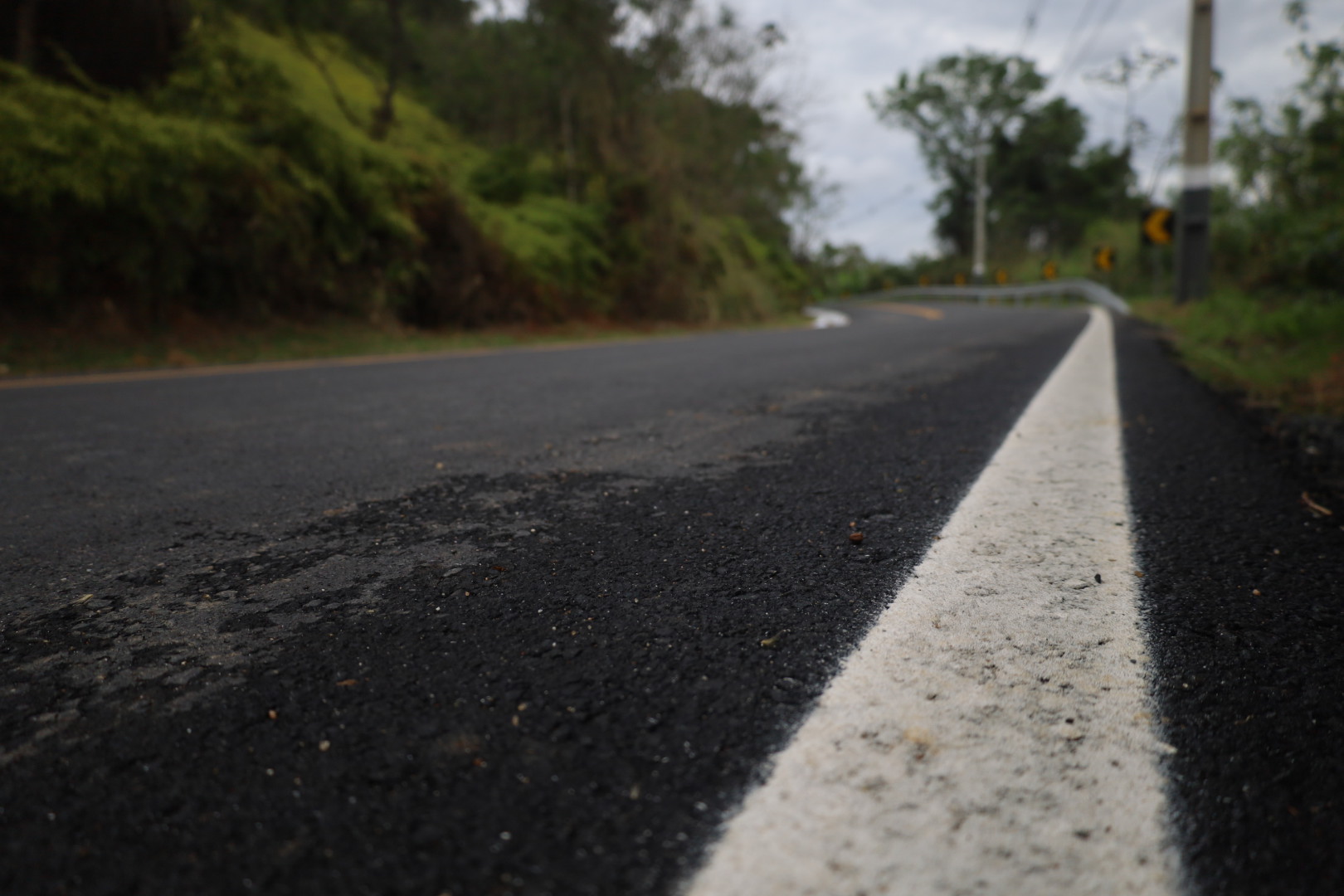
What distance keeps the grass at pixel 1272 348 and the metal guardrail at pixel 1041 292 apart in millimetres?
7896

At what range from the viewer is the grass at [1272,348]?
463cm

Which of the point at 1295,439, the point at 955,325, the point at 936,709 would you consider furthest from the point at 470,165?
the point at 936,709

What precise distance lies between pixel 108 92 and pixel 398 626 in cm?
1073

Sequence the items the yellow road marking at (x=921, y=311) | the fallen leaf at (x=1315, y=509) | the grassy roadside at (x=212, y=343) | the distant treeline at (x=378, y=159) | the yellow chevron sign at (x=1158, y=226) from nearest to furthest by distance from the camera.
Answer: the fallen leaf at (x=1315, y=509), the grassy roadside at (x=212, y=343), the distant treeline at (x=378, y=159), the yellow chevron sign at (x=1158, y=226), the yellow road marking at (x=921, y=311)

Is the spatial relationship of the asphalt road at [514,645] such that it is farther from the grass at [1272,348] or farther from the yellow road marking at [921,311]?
the yellow road marking at [921,311]

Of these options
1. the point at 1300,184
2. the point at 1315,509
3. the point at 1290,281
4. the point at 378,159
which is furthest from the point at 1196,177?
the point at 1315,509

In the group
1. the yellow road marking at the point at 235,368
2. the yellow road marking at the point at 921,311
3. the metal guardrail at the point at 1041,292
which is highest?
the metal guardrail at the point at 1041,292

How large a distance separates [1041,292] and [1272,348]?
21089 millimetres

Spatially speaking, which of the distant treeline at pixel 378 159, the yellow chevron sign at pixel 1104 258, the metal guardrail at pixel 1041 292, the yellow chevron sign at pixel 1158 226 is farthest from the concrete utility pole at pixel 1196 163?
the yellow chevron sign at pixel 1104 258

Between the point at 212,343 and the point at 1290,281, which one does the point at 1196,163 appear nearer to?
the point at 1290,281

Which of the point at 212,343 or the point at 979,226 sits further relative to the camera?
the point at 979,226

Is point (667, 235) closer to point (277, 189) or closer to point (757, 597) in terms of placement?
point (277, 189)

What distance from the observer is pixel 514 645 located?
141 cm

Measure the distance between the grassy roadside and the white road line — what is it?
794 centimetres
